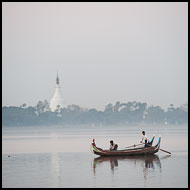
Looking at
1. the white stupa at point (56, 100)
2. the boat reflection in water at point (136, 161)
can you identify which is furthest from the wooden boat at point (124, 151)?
the white stupa at point (56, 100)

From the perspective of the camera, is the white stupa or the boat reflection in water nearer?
the boat reflection in water

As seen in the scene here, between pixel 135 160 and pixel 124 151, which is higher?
pixel 124 151

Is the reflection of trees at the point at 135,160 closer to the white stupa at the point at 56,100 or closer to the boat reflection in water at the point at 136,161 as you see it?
the boat reflection in water at the point at 136,161

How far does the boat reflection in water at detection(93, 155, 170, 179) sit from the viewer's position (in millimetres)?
24625

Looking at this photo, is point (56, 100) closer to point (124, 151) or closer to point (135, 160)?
point (124, 151)

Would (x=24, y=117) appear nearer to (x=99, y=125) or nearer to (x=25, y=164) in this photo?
(x=99, y=125)

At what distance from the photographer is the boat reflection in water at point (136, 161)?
2462cm

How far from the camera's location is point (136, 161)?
27078 mm

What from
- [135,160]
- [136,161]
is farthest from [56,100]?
[136,161]

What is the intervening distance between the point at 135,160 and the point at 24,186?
975 cm

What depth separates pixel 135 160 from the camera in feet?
90.5

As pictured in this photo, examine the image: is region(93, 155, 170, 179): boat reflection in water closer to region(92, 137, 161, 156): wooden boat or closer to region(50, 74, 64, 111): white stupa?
region(92, 137, 161, 156): wooden boat

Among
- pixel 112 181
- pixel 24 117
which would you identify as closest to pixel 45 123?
pixel 24 117

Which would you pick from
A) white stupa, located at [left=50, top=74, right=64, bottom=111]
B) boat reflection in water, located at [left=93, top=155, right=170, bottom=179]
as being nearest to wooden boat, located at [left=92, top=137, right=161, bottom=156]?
boat reflection in water, located at [left=93, top=155, right=170, bottom=179]
